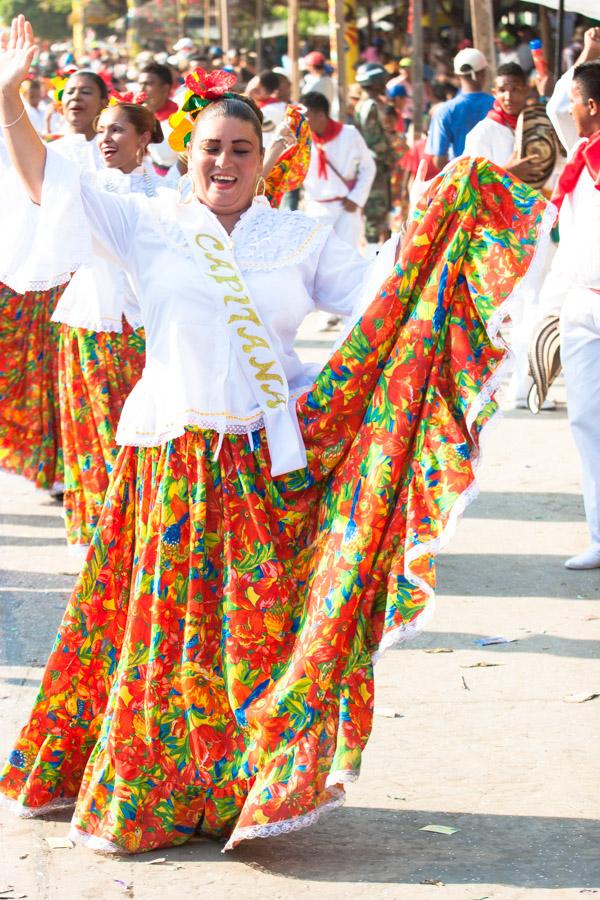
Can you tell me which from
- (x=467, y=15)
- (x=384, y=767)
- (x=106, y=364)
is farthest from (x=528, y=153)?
(x=467, y=15)

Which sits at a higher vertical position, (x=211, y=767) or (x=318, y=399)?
(x=318, y=399)

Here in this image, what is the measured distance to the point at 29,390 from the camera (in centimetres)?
806

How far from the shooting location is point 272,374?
3.94m

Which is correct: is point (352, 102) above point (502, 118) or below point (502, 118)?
above

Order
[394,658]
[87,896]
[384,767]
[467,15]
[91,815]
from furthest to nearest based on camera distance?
1. [467,15]
2. [394,658]
3. [384,767]
4. [91,815]
5. [87,896]

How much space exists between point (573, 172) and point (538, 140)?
2466 mm

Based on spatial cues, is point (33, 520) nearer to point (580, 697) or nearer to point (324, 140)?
point (580, 697)

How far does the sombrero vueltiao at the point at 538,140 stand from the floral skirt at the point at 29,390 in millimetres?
2870

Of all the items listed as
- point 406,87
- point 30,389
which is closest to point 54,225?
point 30,389

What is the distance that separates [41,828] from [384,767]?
1073mm

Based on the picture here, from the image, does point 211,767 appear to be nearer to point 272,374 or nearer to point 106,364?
point 272,374

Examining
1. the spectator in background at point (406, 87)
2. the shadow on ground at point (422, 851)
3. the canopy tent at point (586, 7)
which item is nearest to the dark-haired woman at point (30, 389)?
the canopy tent at point (586, 7)

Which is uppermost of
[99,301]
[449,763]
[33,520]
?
[99,301]

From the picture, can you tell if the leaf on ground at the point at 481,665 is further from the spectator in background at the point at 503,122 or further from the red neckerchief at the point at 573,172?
the spectator in background at the point at 503,122
